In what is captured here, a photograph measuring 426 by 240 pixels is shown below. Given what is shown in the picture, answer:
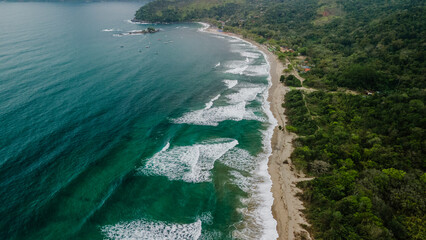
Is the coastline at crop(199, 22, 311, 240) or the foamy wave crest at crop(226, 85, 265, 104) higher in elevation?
the foamy wave crest at crop(226, 85, 265, 104)

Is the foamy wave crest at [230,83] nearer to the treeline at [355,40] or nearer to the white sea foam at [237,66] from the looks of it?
the white sea foam at [237,66]

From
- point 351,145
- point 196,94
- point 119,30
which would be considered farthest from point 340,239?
point 119,30

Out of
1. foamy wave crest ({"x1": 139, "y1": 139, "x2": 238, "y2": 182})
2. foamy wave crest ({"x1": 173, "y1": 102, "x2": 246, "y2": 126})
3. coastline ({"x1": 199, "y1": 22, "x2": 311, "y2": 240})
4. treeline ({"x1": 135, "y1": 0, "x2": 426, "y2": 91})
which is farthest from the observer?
treeline ({"x1": 135, "y1": 0, "x2": 426, "y2": 91})

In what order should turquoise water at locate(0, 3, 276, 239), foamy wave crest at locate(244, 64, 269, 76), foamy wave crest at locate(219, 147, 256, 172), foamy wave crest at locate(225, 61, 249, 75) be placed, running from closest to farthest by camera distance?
turquoise water at locate(0, 3, 276, 239), foamy wave crest at locate(219, 147, 256, 172), foamy wave crest at locate(244, 64, 269, 76), foamy wave crest at locate(225, 61, 249, 75)

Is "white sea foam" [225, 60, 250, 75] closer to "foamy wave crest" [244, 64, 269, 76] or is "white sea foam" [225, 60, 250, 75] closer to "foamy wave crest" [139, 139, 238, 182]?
"foamy wave crest" [244, 64, 269, 76]

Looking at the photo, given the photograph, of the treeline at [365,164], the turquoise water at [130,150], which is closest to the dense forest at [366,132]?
the treeline at [365,164]

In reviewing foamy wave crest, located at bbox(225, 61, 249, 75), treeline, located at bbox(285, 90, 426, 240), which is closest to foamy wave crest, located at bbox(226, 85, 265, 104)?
treeline, located at bbox(285, 90, 426, 240)
